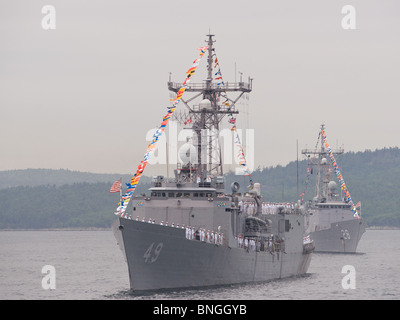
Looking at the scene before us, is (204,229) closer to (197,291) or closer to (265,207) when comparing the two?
(197,291)

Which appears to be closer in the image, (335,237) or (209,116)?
(209,116)

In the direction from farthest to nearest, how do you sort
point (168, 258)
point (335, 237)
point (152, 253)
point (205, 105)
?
point (335, 237) → point (205, 105) → point (168, 258) → point (152, 253)

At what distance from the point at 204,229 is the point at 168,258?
4744 mm

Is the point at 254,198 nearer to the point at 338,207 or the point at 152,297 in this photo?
the point at 152,297

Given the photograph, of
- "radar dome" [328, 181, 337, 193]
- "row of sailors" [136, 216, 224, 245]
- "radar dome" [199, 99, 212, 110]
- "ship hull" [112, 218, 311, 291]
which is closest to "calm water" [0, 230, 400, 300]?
"ship hull" [112, 218, 311, 291]

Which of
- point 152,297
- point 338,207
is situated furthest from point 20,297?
point 338,207

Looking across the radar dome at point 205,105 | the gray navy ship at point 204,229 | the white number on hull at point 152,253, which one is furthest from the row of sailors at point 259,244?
the radar dome at point 205,105

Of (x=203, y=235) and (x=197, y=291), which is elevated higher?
(x=203, y=235)

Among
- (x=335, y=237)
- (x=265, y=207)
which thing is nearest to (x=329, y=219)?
(x=335, y=237)

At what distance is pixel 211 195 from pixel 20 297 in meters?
12.8

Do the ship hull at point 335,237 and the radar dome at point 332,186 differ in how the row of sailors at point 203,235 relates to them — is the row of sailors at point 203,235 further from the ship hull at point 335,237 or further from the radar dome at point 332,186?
the radar dome at point 332,186

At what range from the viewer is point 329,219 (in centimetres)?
11056

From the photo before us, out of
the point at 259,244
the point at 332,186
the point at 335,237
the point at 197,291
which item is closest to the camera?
the point at 197,291
